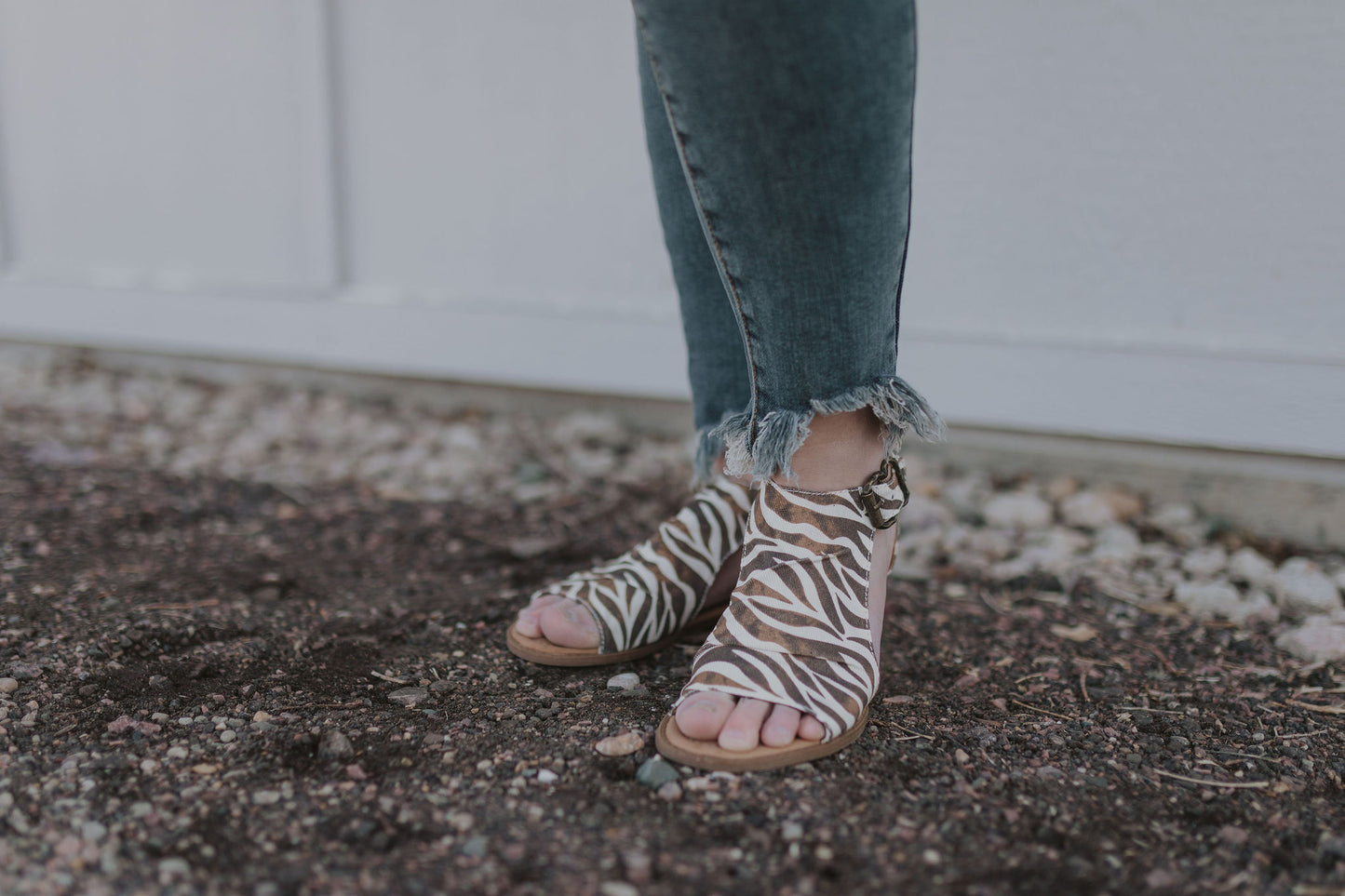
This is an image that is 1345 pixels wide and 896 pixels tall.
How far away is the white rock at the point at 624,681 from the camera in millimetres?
981

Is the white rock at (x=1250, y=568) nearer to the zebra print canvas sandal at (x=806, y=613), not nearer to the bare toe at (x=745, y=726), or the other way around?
the zebra print canvas sandal at (x=806, y=613)

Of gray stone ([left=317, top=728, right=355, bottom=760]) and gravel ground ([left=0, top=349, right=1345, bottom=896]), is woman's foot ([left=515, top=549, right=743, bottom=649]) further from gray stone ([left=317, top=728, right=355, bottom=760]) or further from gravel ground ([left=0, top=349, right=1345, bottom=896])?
gray stone ([left=317, top=728, right=355, bottom=760])

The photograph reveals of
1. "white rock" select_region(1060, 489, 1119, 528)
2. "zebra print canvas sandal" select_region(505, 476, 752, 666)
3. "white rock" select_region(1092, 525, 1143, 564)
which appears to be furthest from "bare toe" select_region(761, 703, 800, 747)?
"white rock" select_region(1060, 489, 1119, 528)

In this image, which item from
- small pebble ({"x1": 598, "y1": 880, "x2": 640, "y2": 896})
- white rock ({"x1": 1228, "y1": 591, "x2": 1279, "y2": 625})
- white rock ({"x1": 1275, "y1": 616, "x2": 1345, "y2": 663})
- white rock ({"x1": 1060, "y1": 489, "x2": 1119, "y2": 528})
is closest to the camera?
small pebble ({"x1": 598, "y1": 880, "x2": 640, "y2": 896})

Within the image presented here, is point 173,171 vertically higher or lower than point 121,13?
lower

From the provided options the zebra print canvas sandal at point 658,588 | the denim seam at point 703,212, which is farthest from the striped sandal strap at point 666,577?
the denim seam at point 703,212

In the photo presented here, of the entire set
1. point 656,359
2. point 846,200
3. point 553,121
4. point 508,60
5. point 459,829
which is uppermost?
point 508,60

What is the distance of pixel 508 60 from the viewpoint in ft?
6.10

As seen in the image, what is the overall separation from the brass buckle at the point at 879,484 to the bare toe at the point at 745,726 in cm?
20

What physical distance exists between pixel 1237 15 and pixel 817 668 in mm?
1239

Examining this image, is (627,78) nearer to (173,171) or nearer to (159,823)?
(173,171)

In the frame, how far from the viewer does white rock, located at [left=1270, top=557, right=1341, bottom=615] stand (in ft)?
4.18

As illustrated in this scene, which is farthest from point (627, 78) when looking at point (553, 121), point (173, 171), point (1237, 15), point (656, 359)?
point (173, 171)

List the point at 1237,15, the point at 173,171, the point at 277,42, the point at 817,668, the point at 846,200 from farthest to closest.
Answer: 1. the point at 173,171
2. the point at 277,42
3. the point at 1237,15
4. the point at 817,668
5. the point at 846,200
